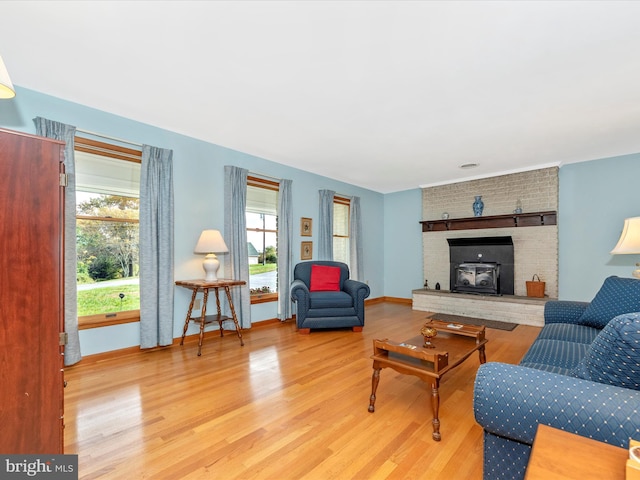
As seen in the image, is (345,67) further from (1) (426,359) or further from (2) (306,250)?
(2) (306,250)

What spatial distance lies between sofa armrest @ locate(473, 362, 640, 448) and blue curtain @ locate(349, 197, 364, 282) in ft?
15.7

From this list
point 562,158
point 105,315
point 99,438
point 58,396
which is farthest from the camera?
point 562,158

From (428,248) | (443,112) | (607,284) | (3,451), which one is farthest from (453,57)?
(428,248)

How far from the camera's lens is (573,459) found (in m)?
0.80

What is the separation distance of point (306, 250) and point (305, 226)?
42 centimetres

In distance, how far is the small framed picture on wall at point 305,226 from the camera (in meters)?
5.26

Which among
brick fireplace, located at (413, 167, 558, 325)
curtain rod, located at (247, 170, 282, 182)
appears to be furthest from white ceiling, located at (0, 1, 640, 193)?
brick fireplace, located at (413, 167, 558, 325)

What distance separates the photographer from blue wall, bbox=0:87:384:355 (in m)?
2.82

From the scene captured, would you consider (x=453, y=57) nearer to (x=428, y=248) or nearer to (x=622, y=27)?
(x=622, y=27)

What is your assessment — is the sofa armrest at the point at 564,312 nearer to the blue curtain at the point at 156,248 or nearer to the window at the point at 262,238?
the window at the point at 262,238

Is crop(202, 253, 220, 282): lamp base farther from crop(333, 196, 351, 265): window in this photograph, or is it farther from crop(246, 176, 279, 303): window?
crop(333, 196, 351, 265): window

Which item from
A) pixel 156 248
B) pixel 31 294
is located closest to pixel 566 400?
pixel 31 294

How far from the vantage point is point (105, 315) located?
10.8ft

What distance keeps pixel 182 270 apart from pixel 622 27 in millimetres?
4382
